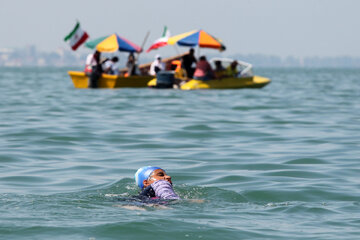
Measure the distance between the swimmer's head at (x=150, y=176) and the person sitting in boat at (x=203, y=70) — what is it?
68.6 feet

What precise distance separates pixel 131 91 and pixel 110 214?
2292 centimetres

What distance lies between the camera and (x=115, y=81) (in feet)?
100

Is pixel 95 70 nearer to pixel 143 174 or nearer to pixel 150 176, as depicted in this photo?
pixel 143 174

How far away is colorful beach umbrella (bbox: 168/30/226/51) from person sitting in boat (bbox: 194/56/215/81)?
2.44 m

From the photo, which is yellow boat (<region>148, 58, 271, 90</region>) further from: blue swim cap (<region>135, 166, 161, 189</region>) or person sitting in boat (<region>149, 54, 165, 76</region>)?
blue swim cap (<region>135, 166, 161, 189</region>)

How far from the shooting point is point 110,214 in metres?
7.11

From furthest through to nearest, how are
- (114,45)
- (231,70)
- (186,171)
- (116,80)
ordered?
1. (114,45)
2. (231,70)
3. (116,80)
4. (186,171)

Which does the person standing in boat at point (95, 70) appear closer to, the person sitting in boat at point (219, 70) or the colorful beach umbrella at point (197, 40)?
the colorful beach umbrella at point (197, 40)

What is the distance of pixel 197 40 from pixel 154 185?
79.3ft

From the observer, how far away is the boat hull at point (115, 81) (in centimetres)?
3053

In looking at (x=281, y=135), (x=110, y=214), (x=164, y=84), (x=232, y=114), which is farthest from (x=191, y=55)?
(x=110, y=214)

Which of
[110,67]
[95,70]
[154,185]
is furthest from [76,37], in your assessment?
[154,185]

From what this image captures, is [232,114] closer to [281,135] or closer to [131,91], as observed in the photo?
[281,135]

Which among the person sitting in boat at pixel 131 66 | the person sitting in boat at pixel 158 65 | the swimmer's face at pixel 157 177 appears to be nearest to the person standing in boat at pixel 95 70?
the person sitting in boat at pixel 131 66
